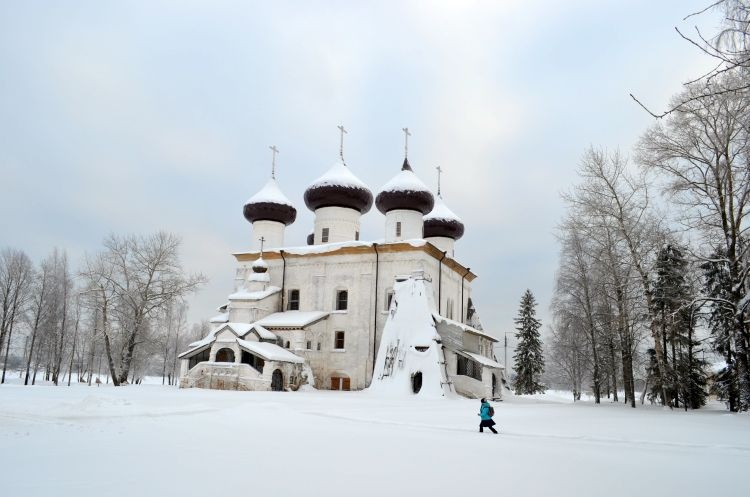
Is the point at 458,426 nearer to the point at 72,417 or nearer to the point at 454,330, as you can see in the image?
the point at 72,417

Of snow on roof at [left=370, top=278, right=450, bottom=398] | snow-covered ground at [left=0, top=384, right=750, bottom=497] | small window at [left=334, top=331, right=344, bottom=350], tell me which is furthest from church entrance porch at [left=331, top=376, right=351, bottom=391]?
snow-covered ground at [left=0, top=384, right=750, bottom=497]

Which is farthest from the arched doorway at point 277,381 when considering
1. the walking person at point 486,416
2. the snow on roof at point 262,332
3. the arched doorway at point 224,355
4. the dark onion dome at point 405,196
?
the walking person at point 486,416

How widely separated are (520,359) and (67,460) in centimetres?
4180

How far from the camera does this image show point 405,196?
33312 millimetres

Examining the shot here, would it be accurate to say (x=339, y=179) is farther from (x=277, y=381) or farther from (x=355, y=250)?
(x=277, y=381)

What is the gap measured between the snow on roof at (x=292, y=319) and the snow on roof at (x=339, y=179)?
340 inches

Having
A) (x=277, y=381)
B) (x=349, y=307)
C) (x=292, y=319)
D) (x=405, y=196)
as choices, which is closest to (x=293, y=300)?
(x=292, y=319)

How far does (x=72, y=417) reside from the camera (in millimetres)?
11445

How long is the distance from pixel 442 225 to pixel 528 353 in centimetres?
1452

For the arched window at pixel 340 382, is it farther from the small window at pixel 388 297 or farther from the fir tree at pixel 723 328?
the fir tree at pixel 723 328

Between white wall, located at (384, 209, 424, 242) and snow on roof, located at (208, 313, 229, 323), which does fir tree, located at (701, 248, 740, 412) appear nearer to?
white wall, located at (384, 209, 424, 242)

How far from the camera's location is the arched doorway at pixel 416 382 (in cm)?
2609

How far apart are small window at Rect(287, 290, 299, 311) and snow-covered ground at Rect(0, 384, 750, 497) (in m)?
20.4

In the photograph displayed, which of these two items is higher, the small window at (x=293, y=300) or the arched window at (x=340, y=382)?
the small window at (x=293, y=300)
